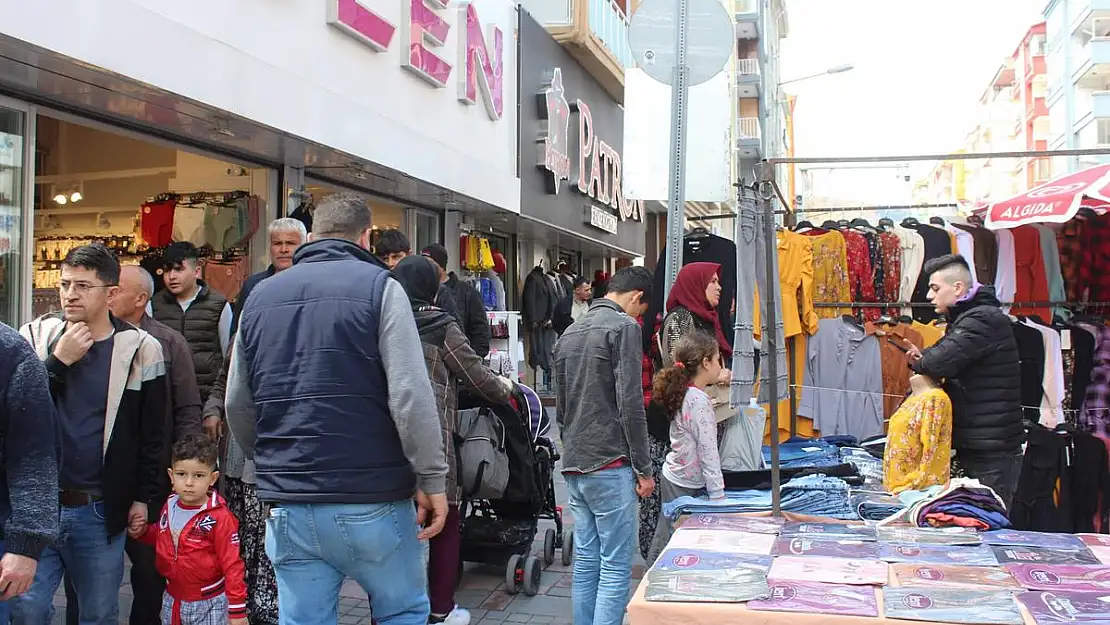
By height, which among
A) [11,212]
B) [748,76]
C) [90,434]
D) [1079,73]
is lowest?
[90,434]

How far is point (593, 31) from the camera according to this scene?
15844mm

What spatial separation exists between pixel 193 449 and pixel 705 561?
2314 mm

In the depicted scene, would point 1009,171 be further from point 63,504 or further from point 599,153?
point 63,504

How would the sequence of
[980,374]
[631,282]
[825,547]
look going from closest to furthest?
[825,547]
[631,282]
[980,374]

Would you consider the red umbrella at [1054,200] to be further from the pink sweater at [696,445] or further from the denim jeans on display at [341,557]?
the denim jeans on display at [341,557]

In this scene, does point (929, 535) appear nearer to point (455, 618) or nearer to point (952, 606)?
point (952, 606)

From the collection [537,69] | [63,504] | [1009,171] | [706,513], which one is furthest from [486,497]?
[1009,171]

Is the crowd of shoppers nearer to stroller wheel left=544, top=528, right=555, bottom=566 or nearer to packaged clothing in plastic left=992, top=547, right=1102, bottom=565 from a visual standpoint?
stroller wheel left=544, top=528, right=555, bottom=566

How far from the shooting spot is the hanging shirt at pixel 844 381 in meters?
7.61

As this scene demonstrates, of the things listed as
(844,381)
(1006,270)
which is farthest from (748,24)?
(844,381)

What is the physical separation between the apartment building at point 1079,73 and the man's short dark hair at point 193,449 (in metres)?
49.2

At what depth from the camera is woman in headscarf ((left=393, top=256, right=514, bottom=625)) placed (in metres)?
4.70

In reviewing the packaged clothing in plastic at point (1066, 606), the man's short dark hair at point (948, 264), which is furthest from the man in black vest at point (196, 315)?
the packaged clothing in plastic at point (1066, 606)

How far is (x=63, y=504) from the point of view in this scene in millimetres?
3758
